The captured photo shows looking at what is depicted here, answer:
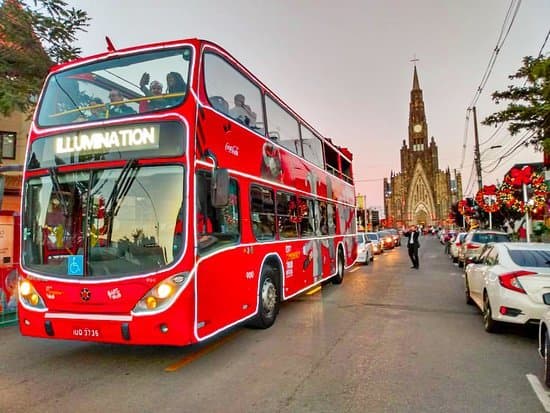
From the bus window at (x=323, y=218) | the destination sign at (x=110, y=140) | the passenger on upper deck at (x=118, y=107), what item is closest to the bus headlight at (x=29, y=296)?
the destination sign at (x=110, y=140)

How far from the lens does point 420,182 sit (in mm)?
143500

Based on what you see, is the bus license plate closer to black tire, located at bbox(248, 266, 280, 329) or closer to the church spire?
black tire, located at bbox(248, 266, 280, 329)

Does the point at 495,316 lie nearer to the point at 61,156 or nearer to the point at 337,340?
the point at 337,340

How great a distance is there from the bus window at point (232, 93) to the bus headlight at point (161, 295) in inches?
99.6

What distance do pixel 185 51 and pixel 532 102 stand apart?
16.4 meters

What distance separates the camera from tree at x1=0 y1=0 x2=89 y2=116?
11.5 m

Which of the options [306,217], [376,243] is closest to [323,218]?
[306,217]

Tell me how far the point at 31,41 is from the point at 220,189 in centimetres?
Answer: 1025

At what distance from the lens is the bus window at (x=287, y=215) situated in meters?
8.33

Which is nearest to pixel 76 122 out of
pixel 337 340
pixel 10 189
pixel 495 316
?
pixel 337 340

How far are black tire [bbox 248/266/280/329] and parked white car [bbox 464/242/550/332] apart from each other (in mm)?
3619

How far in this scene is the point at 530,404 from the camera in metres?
4.14

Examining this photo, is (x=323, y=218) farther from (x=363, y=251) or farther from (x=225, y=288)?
(x=363, y=251)

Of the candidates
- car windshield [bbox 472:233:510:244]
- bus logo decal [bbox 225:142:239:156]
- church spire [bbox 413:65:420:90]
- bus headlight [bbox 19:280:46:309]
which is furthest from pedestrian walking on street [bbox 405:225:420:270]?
church spire [bbox 413:65:420:90]
